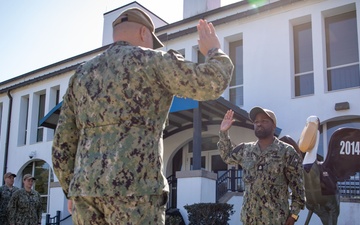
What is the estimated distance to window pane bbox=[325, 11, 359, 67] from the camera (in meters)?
13.8

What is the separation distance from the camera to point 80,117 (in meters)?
2.82

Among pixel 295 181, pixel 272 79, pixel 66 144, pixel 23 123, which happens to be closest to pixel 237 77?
pixel 272 79

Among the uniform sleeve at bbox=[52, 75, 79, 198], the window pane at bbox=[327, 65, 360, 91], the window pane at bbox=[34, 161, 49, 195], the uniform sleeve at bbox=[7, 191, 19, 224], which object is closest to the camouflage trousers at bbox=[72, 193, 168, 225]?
the uniform sleeve at bbox=[52, 75, 79, 198]

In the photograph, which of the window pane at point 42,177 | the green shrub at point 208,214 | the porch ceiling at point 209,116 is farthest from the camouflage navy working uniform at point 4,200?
the window pane at point 42,177

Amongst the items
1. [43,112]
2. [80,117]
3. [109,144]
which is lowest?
[109,144]

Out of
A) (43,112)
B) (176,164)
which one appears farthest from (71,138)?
(43,112)

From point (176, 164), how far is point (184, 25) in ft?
16.9

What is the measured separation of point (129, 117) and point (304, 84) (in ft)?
40.6

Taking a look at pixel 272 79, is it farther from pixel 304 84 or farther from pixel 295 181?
pixel 295 181

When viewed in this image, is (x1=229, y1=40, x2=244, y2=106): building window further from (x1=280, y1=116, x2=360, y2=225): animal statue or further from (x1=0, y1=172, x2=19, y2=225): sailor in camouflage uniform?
(x1=280, y1=116, x2=360, y2=225): animal statue

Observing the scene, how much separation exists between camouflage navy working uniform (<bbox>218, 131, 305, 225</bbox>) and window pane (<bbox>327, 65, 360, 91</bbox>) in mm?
9168

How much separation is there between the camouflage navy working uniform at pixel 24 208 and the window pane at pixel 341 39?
8.76 meters

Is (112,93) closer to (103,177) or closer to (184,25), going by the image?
(103,177)

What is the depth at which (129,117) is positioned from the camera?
266 cm
